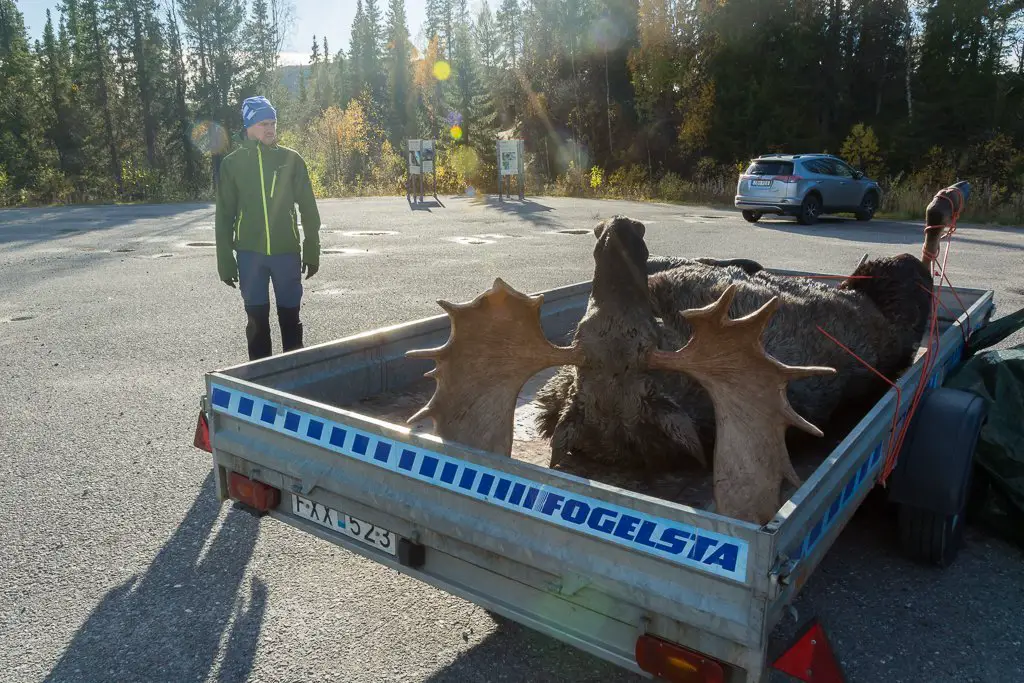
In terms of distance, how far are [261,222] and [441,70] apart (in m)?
82.6

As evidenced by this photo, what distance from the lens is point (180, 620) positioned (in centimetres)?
353

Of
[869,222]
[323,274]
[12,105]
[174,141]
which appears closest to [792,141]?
[869,222]

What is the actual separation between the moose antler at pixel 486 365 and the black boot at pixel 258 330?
309 centimetres

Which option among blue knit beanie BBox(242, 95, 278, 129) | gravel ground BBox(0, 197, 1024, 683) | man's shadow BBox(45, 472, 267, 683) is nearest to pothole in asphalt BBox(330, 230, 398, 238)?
gravel ground BBox(0, 197, 1024, 683)

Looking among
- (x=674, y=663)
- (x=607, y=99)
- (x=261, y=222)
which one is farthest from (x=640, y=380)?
(x=607, y=99)

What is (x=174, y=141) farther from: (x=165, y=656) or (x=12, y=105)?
(x=165, y=656)

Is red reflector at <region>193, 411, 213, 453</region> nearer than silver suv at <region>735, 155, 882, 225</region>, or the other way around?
red reflector at <region>193, 411, 213, 453</region>

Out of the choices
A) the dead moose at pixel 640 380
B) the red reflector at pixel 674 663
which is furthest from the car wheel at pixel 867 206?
the red reflector at pixel 674 663

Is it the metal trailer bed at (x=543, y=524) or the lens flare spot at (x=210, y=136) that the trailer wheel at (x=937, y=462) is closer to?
the metal trailer bed at (x=543, y=524)

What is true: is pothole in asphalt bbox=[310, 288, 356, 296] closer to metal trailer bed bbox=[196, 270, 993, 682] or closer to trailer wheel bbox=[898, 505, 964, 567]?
metal trailer bed bbox=[196, 270, 993, 682]

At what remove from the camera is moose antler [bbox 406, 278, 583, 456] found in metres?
2.93

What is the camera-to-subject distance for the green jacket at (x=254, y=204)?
558 centimetres

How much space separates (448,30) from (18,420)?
308ft

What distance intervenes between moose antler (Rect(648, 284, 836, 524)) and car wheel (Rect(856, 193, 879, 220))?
23.1 metres
